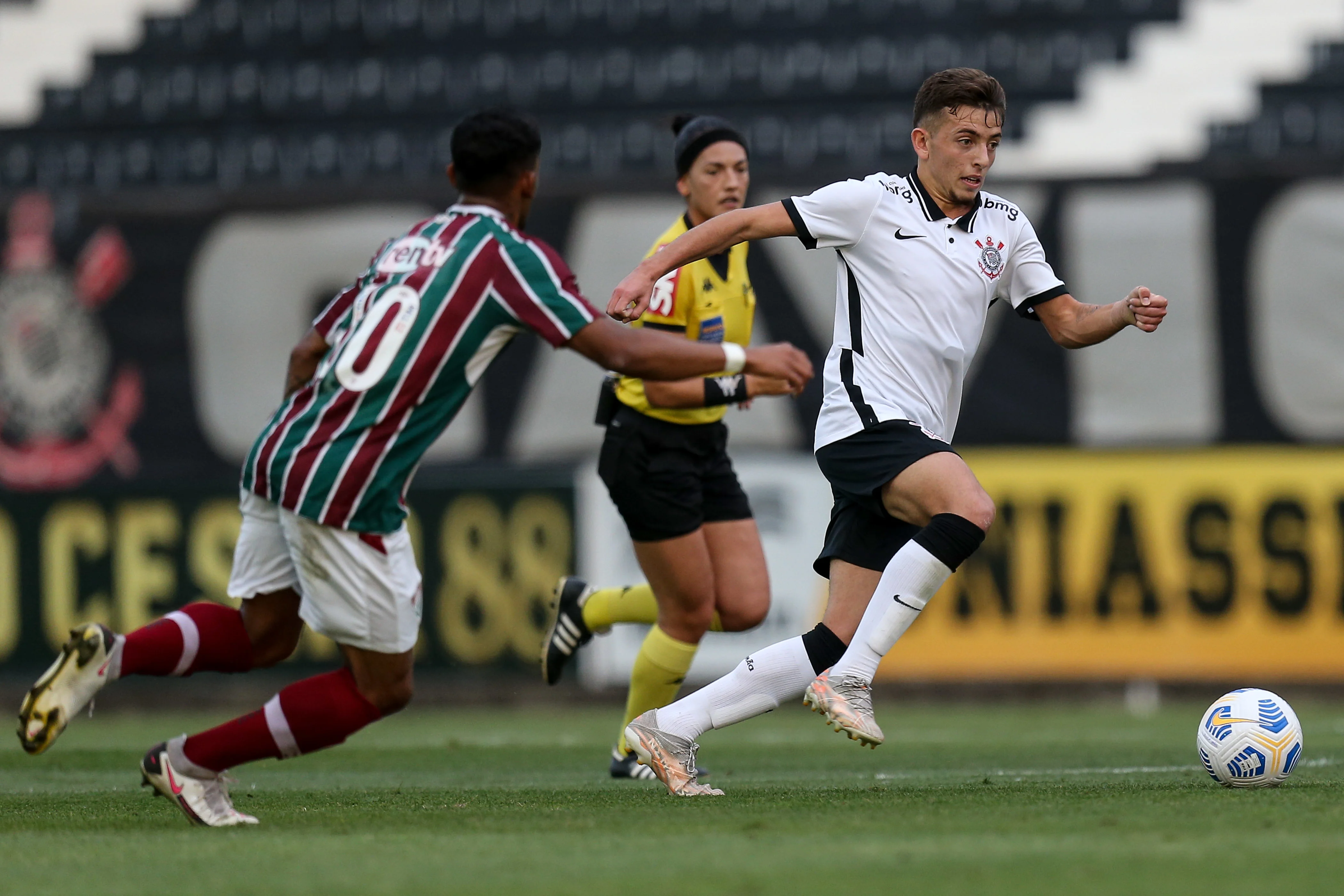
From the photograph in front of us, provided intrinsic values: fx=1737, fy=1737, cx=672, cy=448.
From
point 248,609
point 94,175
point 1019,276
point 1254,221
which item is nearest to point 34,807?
point 248,609

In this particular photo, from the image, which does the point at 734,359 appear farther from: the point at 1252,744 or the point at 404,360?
the point at 1252,744

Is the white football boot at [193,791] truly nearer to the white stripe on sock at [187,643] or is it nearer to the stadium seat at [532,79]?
the white stripe on sock at [187,643]

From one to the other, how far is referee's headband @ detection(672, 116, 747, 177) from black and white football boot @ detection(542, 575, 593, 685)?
1.80 m

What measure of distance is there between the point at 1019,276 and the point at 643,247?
5713mm

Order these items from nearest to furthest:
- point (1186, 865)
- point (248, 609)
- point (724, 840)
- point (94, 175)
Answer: point (1186, 865)
point (724, 840)
point (248, 609)
point (94, 175)

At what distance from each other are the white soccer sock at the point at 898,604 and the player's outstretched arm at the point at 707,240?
1018mm

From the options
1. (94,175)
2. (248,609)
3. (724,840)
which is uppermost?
(94,175)

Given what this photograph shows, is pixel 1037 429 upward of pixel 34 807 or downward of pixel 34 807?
upward

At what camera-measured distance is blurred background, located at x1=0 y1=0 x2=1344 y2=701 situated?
10.3 m

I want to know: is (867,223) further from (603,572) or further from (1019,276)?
(603,572)

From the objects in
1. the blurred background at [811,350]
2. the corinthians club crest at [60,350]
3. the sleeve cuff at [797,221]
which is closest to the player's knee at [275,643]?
the sleeve cuff at [797,221]

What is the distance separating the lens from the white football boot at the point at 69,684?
438 centimetres

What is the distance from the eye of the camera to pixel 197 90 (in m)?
13.6

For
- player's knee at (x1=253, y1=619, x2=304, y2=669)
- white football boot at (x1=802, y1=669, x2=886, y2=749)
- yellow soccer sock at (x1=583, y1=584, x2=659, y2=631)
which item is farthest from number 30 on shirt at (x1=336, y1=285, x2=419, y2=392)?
yellow soccer sock at (x1=583, y1=584, x2=659, y2=631)
